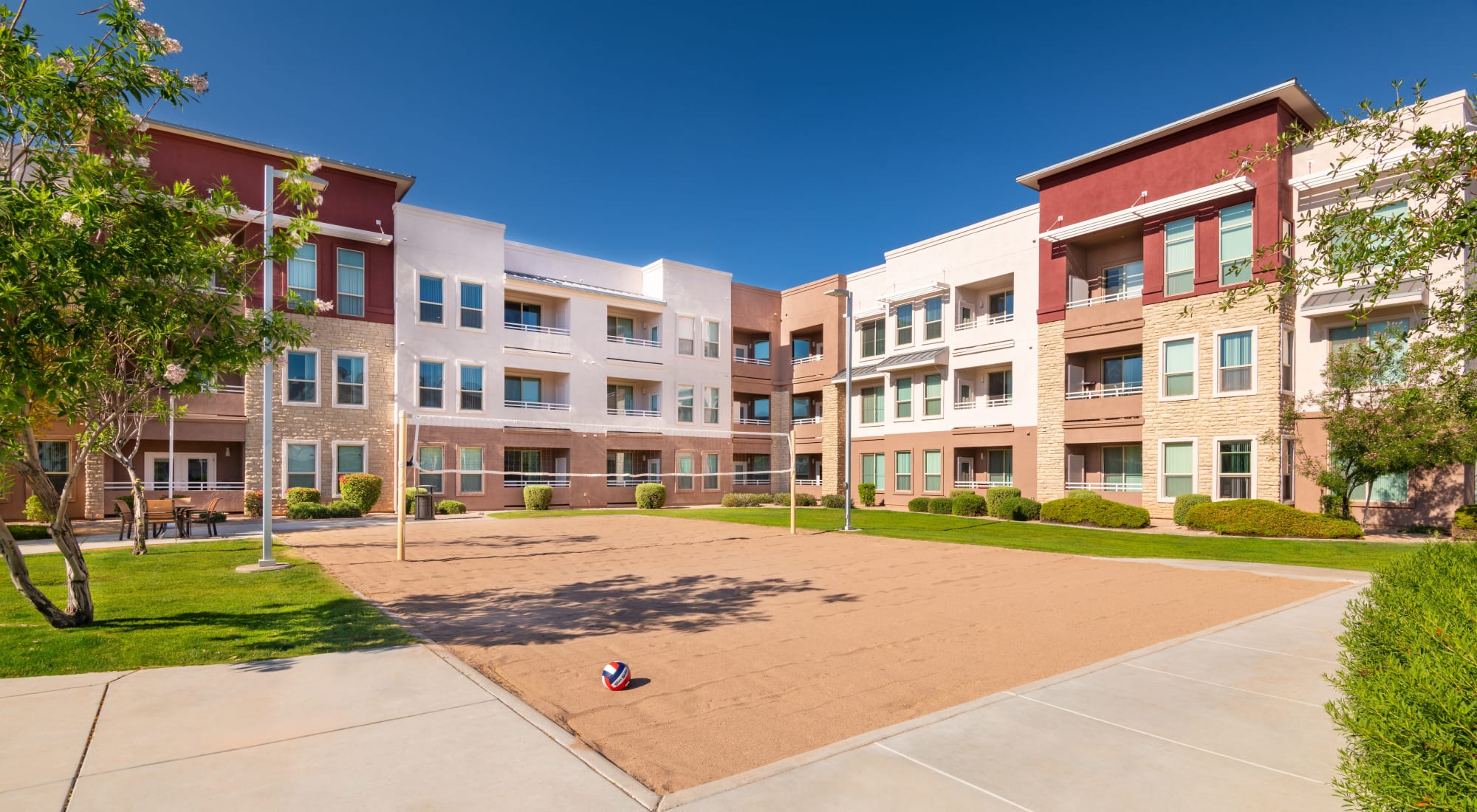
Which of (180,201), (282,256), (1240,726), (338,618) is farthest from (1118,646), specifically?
(180,201)

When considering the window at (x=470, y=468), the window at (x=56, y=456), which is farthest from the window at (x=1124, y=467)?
the window at (x=56, y=456)

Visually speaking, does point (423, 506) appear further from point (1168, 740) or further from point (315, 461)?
point (1168, 740)

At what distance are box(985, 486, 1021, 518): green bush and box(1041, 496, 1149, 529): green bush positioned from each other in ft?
6.29

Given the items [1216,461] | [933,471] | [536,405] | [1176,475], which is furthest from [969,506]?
[536,405]

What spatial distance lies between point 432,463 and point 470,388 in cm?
369

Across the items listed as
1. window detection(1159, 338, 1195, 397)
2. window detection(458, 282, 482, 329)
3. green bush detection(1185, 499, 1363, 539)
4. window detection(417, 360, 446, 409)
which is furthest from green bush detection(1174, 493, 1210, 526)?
window detection(417, 360, 446, 409)

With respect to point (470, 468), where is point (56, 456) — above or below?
above

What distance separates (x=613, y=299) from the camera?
125ft

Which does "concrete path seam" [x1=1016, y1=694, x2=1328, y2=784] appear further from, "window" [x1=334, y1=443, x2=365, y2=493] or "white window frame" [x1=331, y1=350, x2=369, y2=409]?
"white window frame" [x1=331, y1=350, x2=369, y2=409]

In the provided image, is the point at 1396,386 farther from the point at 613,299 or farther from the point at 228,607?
the point at 613,299

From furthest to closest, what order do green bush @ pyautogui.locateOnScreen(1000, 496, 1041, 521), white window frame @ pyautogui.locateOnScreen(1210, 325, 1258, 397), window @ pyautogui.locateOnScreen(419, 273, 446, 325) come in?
window @ pyautogui.locateOnScreen(419, 273, 446, 325) → green bush @ pyautogui.locateOnScreen(1000, 496, 1041, 521) → white window frame @ pyautogui.locateOnScreen(1210, 325, 1258, 397)

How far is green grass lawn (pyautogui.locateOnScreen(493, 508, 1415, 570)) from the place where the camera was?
56.1 feet

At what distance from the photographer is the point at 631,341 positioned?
3922cm

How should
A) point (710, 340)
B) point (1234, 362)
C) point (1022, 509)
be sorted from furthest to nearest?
point (710, 340) < point (1022, 509) < point (1234, 362)
